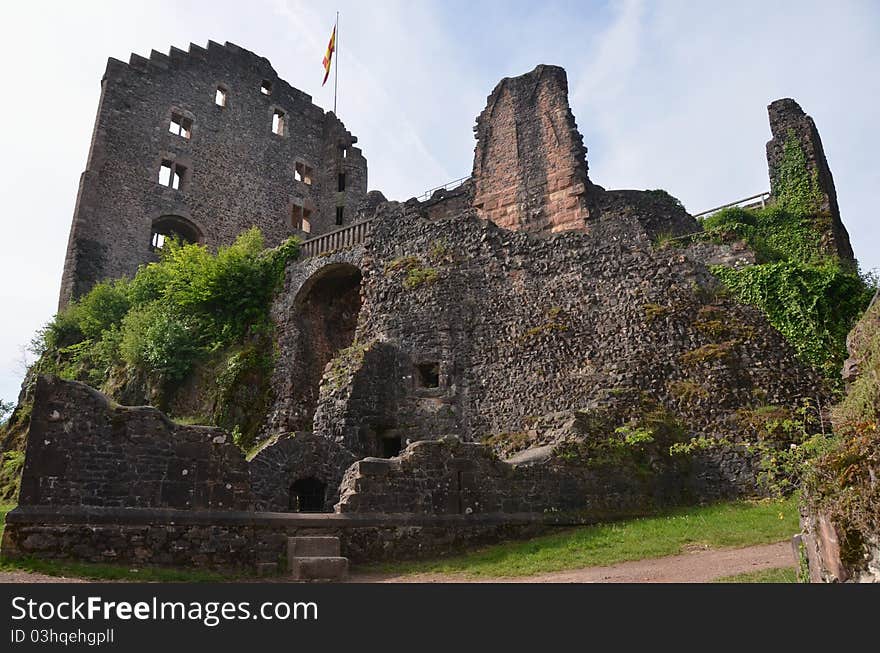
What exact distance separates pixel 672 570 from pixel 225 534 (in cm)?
591

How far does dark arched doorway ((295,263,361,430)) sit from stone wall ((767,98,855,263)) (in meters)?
12.0

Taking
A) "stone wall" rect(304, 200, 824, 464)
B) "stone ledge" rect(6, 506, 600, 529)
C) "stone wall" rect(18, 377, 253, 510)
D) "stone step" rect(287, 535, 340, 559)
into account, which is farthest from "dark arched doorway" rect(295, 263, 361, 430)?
"stone step" rect(287, 535, 340, 559)

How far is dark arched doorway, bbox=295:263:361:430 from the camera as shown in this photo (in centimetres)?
2092

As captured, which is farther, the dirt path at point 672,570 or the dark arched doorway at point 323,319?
the dark arched doorway at point 323,319

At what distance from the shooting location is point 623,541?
10672 mm

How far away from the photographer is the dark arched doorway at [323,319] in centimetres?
2092

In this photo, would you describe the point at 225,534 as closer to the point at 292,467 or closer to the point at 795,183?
the point at 292,467

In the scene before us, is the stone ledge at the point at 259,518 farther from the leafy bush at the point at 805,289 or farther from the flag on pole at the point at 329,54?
the flag on pole at the point at 329,54

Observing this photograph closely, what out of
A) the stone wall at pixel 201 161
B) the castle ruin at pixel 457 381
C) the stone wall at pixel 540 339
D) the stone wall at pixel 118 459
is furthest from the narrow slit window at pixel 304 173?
the stone wall at pixel 118 459

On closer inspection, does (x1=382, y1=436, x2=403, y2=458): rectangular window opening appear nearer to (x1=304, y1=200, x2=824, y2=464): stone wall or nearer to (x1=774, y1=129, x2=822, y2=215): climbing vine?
(x1=304, y1=200, x2=824, y2=464): stone wall

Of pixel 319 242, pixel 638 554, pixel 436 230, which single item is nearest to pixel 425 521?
pixel 638 554

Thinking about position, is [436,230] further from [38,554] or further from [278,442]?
[38,554]

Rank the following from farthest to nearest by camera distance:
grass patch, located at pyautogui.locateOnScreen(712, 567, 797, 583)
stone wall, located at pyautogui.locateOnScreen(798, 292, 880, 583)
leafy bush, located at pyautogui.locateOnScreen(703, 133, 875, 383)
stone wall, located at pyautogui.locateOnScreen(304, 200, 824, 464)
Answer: stone wall, located at pyautogui.locateOnScreen(304, 200, 824, 464), leafy bush, located at pyautogui.locateOnScreen(703, 133, 875, 383), grass patch, located at pyautogui.locateOnScreen(712, 567, 797, 583), stone wall, located at pyautogui.locateOnScreen(798, 292, 880, 583)

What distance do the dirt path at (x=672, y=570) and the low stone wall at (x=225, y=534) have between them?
983 mm
